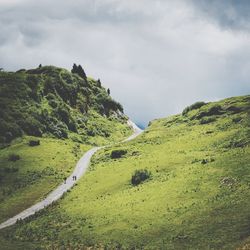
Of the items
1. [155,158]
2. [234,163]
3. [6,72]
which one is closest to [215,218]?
[234,163]

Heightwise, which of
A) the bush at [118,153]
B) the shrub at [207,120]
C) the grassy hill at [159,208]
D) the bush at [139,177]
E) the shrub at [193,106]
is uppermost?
the shrub at [193,106]

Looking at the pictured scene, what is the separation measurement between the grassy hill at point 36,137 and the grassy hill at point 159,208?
34.0 ft

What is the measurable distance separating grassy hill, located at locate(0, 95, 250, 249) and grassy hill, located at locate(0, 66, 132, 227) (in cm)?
1035

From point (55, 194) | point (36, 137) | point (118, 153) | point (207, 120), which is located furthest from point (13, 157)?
point (207, 120)

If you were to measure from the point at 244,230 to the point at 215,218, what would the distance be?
20.1ft

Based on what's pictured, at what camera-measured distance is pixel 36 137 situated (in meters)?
142

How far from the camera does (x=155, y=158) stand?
325 ft

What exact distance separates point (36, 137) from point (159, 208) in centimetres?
9067

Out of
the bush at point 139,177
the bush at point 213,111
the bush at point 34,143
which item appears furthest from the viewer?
the bush at point 213,111

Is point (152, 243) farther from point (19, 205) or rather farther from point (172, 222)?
point (19, 205)

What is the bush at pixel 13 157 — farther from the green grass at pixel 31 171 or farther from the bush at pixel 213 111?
the bush at pixel 213 111

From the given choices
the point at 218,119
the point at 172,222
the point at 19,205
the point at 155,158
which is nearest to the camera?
the point at 172,222

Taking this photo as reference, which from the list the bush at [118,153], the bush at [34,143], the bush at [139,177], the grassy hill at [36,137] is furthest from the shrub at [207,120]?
the bush at [139,177]

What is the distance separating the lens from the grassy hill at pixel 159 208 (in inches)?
1855
